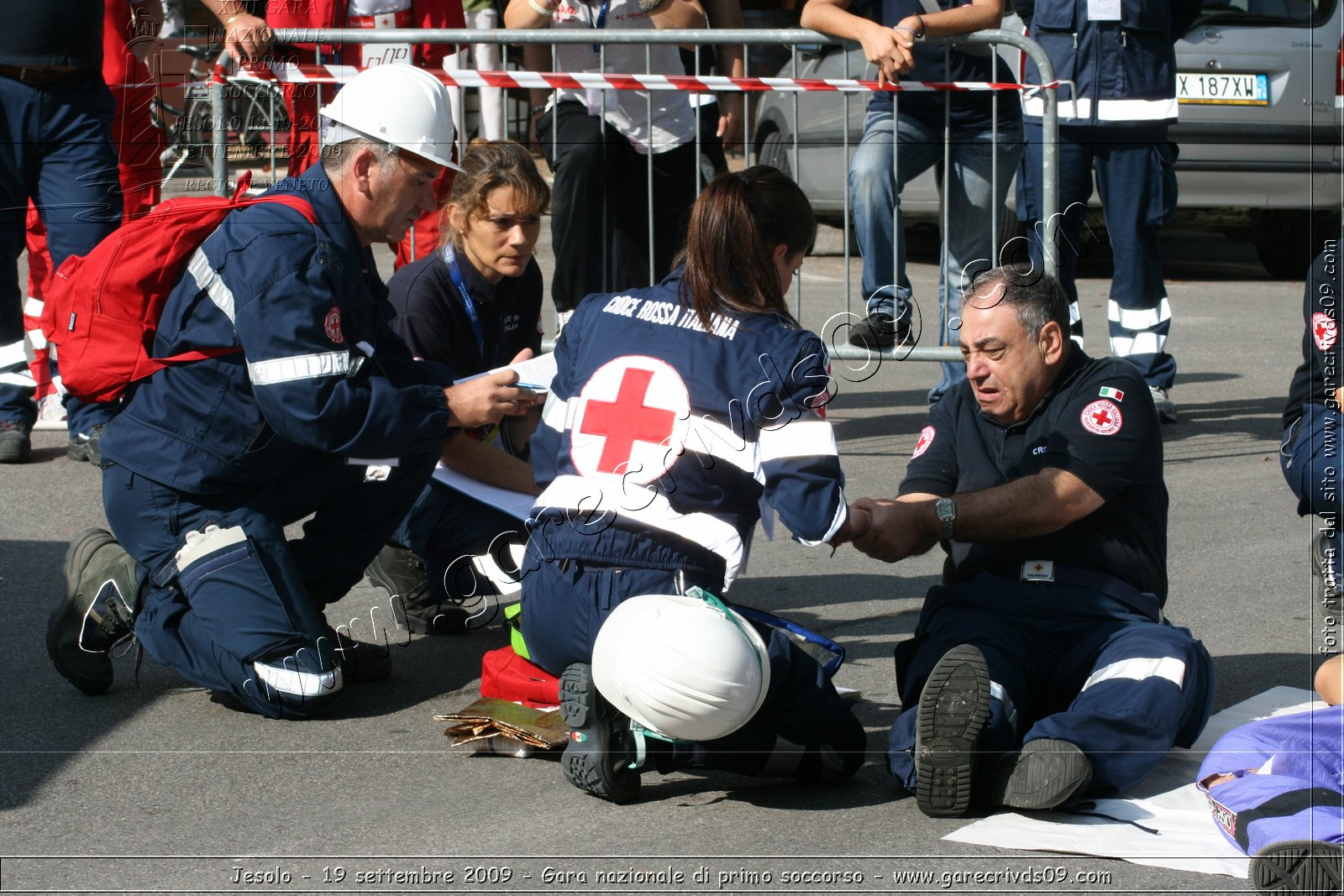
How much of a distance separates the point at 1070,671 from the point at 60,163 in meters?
4.34

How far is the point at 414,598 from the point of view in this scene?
489 centimetres

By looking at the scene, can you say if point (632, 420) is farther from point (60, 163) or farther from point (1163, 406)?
point (1163, 406)

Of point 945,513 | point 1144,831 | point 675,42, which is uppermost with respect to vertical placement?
point 675,42

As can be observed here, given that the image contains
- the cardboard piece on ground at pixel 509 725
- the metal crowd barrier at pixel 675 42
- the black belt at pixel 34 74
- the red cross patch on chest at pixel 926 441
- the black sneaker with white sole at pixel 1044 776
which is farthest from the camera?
the metal crowd barrier at pixel 675 42

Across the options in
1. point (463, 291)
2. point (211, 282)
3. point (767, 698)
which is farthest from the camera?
point (463, 291)

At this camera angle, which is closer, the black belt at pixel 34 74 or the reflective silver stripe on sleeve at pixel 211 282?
the reflective silver stripe on sleeve at pixel 211 282

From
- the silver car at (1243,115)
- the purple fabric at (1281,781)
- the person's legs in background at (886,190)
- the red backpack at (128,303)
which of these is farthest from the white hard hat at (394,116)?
the silver car at (1243,115)

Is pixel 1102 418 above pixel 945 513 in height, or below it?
above

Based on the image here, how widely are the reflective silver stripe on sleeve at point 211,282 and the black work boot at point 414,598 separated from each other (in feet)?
3.72

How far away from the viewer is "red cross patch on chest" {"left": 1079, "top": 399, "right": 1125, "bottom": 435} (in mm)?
3820

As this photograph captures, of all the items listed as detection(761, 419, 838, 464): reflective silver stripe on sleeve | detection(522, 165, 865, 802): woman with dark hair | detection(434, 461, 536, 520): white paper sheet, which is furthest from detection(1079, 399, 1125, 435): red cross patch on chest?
detection(434, 461, 536, 520): white paper sheet

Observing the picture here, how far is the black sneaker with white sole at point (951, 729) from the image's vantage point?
3.31 m

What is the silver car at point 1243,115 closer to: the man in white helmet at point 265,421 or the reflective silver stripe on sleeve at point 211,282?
the man in white helmet at point 265,421

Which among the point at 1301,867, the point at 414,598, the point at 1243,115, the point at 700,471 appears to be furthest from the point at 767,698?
the point at 1243,115
